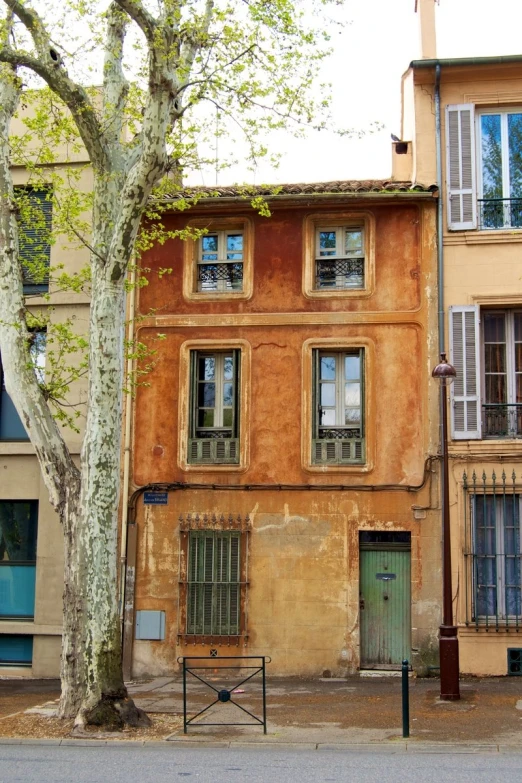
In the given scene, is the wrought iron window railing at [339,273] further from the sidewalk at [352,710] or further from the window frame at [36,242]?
the sidewalk at [352,710]

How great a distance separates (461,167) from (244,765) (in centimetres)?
1093

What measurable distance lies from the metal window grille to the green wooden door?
105cm

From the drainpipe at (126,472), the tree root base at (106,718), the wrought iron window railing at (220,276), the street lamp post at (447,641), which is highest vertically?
the wrought iron window railing at (220,276)

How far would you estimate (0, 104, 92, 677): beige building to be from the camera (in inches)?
635

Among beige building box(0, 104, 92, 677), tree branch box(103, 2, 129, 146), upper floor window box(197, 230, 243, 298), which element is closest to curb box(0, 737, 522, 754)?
beige building box(0, 104, 92, 677)

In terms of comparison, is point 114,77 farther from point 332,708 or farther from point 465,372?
point 332,708

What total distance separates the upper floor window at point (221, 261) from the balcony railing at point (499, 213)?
13.9 ft

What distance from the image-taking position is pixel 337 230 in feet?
55.2

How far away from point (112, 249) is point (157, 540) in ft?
21.3

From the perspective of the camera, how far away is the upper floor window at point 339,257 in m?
16.6

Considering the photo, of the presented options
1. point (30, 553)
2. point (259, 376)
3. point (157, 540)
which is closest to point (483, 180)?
point (259, 376)

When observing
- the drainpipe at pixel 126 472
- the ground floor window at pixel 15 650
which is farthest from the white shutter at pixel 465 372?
the ground floor window at pixel 15 650

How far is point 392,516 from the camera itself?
15.7 m

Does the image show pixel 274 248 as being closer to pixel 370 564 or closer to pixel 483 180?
pixel 483 180
